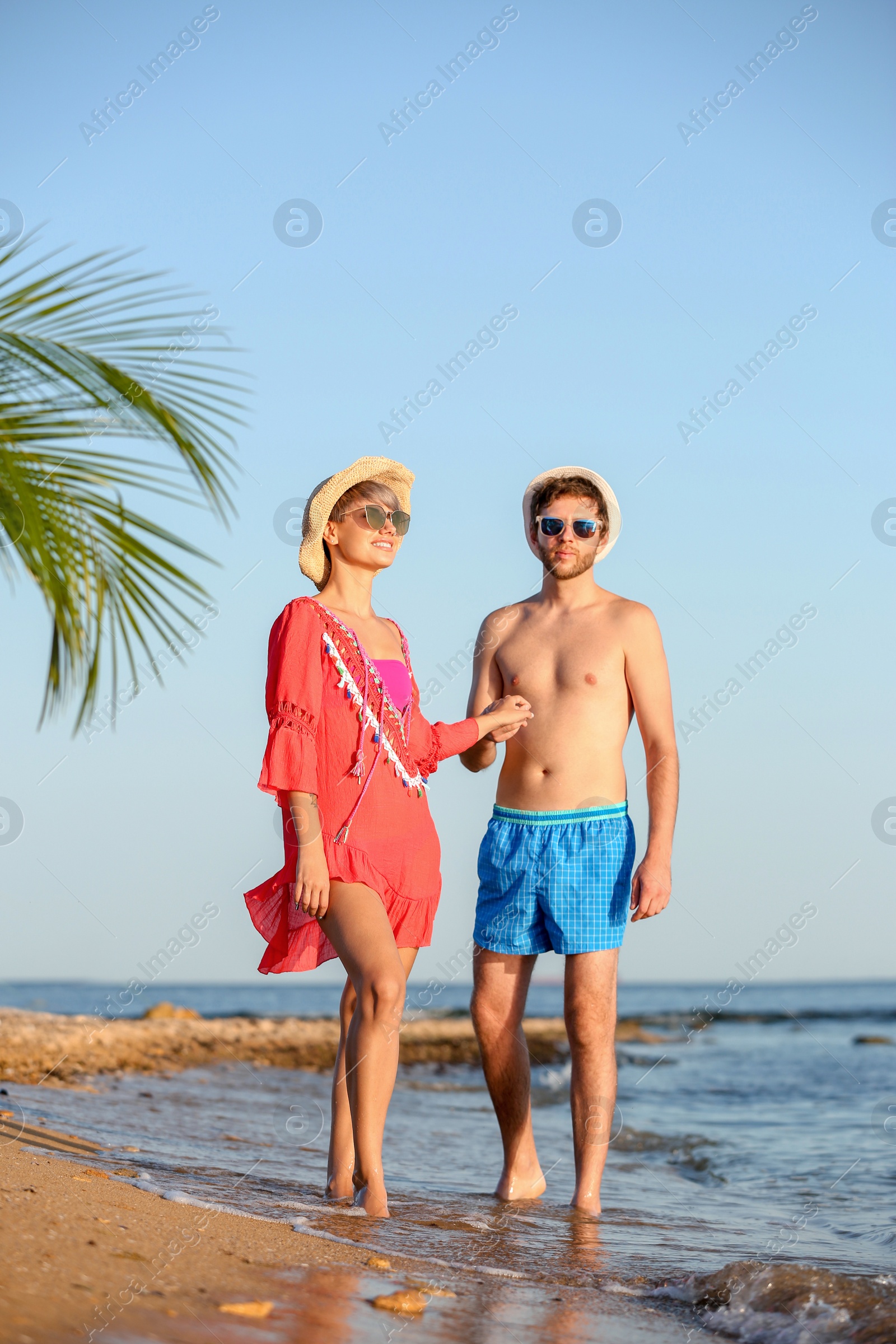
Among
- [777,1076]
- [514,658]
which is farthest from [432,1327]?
[777,1076]

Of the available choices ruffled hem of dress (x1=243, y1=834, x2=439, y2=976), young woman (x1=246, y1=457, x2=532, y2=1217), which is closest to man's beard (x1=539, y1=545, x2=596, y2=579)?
young woman (x1=246, y1=457, x2=532, y2=1217)

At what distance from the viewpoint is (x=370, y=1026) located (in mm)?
3123

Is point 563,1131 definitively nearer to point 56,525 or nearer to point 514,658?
point 514,658

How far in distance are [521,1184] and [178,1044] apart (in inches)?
299

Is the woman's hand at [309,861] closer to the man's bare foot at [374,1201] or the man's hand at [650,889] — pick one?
the man's bare foot at [374,1201]

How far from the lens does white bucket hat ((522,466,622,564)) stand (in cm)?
419

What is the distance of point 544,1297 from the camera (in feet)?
8.39

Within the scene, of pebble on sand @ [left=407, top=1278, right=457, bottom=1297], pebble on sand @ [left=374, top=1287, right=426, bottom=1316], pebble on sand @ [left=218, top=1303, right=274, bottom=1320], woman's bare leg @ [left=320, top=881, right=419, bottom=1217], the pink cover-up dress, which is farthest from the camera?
the pink cover-up dress

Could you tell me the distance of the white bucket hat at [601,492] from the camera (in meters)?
4.19

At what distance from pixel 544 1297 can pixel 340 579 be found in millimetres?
2031

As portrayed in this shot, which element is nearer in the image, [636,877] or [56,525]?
[56,525]

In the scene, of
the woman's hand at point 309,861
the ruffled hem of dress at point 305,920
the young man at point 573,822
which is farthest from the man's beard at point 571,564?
the woman's hand at point 309,861

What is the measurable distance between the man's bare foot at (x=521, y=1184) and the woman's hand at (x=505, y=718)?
4.77ft

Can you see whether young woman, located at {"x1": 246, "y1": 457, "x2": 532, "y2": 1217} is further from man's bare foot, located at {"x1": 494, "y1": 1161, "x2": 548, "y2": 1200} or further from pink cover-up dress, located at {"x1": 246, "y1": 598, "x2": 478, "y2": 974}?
man's bare foot, located at {"x1": 494, "y1": 1161, "x2": 548, "y2": 1200}
